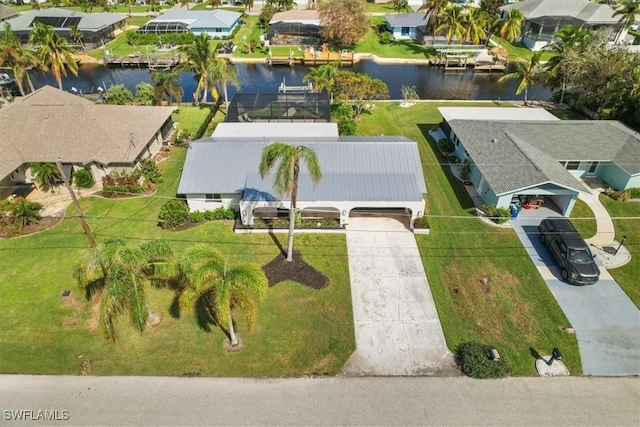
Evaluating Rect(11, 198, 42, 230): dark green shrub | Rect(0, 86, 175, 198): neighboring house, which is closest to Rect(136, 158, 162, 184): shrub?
Rect(0, 86, 175, 198): neighboring house

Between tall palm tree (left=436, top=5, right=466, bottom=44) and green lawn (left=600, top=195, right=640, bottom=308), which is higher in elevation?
tall palm tree (left=436, top=5, right=466, bottom=44)

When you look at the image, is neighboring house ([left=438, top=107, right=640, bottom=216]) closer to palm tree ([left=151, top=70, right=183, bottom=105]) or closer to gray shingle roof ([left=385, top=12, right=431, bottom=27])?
palm tree ([left=151, top=70, right=183, bottom=105])

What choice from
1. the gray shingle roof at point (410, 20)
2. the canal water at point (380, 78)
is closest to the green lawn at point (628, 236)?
the canal water at point (380, 78)

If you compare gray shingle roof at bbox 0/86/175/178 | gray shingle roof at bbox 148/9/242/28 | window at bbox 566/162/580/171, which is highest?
gray shingle roof at bbox 148/9/242/28

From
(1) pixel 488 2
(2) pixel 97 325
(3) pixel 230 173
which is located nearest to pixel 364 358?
(2) pixel 97 325

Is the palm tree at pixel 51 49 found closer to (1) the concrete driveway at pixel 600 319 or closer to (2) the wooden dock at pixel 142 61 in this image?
Result: (2) the wooden dock at pixel 142 61

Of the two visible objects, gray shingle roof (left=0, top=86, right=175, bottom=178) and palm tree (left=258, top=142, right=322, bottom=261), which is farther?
gray shingle roof (left=0, top=86, right=175, bottom=178)

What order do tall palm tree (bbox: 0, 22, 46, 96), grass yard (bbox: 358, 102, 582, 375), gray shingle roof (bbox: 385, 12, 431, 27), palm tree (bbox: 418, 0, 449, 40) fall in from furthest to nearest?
1. gray shingle roof (bbox: 385, 12, 431, 27)
2. palm tree (bbox: 418, 0, 449, 40)
3. tall palm tree (bbox: 0, 22, 46, 96)
4. grass yard (bbox: 358, 102, 582, 375)
